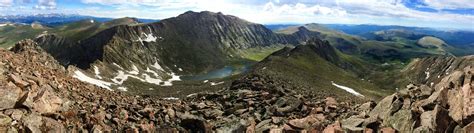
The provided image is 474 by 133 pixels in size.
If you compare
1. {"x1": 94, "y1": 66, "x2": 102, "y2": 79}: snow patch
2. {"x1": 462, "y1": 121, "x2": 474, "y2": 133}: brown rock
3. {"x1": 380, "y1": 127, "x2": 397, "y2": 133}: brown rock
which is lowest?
→ {"x1": 94, "y1": 66, "x2": 102, "y2": 79}: snow patch

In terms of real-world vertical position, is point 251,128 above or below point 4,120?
below

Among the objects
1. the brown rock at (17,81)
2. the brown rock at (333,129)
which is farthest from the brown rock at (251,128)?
the brown rock at (17,81)

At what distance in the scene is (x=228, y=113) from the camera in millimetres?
51500

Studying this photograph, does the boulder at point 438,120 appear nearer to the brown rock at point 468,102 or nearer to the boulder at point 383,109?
the brown rock at point 468,102

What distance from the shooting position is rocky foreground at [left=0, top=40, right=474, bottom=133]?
32.4m

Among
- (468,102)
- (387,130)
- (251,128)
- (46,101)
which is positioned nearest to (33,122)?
(46,101)

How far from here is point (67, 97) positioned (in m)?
42.7

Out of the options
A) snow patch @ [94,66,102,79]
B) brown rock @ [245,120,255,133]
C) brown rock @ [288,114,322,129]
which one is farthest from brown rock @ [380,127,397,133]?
snow patch @ [94,66,102,79]

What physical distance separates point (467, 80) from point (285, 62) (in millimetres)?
163247

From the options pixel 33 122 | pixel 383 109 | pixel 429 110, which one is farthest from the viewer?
pixel 383 109

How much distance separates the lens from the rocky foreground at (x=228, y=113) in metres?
32.4

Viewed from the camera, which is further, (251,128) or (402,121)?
(251,128)

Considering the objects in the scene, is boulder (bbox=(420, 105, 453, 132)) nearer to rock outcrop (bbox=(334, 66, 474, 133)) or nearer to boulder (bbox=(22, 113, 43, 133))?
rock outcrop (bbox=(334, 66, 474, 133))

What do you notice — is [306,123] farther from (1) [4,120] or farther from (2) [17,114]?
(1) [4,120]
